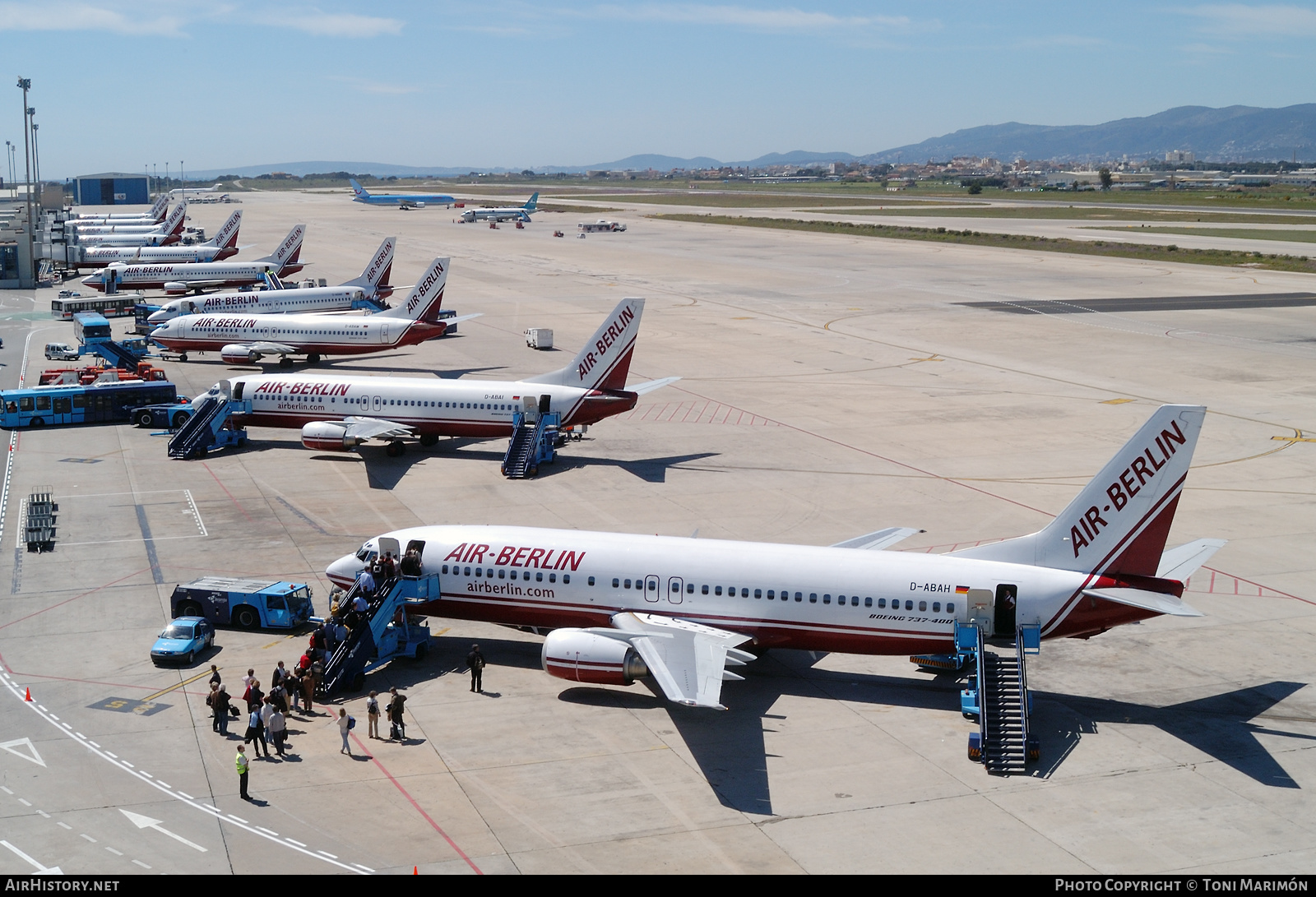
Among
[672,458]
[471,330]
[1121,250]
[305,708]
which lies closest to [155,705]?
[305,708]

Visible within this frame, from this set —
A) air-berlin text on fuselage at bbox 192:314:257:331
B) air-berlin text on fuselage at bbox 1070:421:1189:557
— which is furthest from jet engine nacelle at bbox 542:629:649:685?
air-berlin text on fuselage at bbox 192:314:257:331

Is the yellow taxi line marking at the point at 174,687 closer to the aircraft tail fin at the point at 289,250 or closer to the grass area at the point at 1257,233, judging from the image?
the aircraft tail fin at the point at 289,250

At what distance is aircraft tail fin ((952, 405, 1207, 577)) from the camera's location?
3266cm

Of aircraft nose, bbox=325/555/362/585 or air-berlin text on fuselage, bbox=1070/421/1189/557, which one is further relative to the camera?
aircraft nose, bbox=325/555/362/585

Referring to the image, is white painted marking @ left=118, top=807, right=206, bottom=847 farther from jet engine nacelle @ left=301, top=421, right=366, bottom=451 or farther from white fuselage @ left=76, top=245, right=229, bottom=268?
white fuselage @ left=76, top=245, right=229, bottom=268

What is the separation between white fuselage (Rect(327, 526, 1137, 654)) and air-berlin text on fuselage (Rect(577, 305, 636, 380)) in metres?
23.0

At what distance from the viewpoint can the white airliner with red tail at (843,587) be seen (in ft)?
108

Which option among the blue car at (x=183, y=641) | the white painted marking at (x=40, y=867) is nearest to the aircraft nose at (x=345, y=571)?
the blue car at (x=183, y=641)

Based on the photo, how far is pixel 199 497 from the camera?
56.0m

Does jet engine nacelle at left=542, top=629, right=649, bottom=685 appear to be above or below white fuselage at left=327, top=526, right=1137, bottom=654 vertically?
below

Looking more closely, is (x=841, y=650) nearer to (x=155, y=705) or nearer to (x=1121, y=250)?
(x=155, y=705)

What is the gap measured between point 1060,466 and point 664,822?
39.3 meters

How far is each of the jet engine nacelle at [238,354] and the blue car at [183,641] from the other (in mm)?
55632

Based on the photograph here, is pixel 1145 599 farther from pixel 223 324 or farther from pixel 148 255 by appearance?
pixel 148 255
